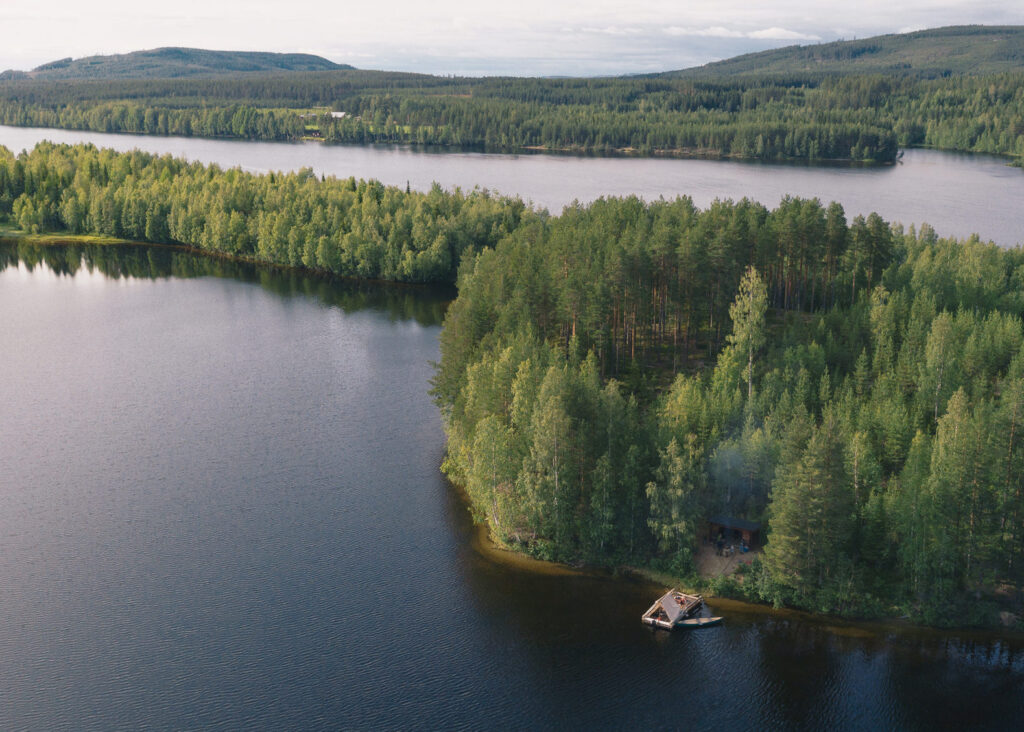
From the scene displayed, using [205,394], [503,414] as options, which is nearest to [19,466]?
[205,394]

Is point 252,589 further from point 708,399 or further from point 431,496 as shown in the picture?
point 708,399

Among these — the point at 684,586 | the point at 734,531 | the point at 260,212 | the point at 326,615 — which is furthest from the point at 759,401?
the point at 260,212

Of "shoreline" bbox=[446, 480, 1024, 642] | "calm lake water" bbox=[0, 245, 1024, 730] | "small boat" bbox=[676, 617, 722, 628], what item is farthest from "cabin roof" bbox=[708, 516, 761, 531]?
"small boat" bbox=[676, 617, 722, 628]

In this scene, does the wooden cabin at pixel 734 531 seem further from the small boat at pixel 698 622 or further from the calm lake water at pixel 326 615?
the small boat at pixel 698 622

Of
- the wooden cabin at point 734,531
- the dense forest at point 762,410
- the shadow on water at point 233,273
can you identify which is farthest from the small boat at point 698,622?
the shadow on water at point 233,273

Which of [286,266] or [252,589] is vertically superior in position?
[286,266]

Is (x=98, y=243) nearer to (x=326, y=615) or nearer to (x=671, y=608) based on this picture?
(x=326, y=615)

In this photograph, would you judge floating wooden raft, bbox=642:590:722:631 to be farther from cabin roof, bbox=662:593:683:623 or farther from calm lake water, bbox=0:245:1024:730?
calm lake water, bbox=0:245:1024:730
